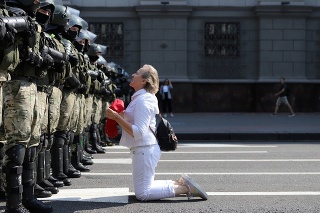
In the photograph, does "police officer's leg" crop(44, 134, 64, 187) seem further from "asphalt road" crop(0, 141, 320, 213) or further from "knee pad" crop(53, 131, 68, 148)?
"knee pad" crop(53, 131, 68, 148)

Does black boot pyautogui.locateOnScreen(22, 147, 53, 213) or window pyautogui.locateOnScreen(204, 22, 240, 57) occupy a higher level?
window pyautogui.locateOnScreen(204, 22, 240, 57)

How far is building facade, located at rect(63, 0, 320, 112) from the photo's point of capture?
101 feet

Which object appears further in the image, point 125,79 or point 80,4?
point 80,4

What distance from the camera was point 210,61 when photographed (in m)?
31.2

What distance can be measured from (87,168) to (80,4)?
2065 centimetres

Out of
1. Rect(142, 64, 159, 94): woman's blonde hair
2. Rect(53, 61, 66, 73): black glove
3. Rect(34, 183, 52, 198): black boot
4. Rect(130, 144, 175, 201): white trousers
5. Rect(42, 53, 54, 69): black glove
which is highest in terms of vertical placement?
Rect(42, 53, 54, 69): black glove

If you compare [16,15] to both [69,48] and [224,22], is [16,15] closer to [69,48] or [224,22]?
[69,48]

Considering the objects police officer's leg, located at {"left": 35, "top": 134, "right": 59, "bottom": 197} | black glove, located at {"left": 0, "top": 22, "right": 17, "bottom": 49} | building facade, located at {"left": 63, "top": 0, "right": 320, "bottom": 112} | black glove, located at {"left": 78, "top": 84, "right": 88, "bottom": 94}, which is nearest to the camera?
black glove, located at {"left": 0, "top": 22, "right": 17, "bottom": 49}

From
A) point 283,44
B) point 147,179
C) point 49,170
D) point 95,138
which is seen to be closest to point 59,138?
point 49,170

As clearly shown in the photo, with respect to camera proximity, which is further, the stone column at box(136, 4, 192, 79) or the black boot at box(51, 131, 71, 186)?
the stone column at box(136, 4, 192, 79)

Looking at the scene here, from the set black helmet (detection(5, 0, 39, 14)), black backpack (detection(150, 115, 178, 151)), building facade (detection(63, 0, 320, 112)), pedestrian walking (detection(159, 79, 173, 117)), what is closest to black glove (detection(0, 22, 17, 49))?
black helmet (detection(5, 0, 39, 14))

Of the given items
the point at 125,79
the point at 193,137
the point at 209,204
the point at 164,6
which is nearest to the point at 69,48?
the point at 209,204

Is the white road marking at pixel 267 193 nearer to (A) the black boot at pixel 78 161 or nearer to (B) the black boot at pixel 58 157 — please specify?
(B) the black boot at pixel 58 157

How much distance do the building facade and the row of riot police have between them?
1935 centimetres
